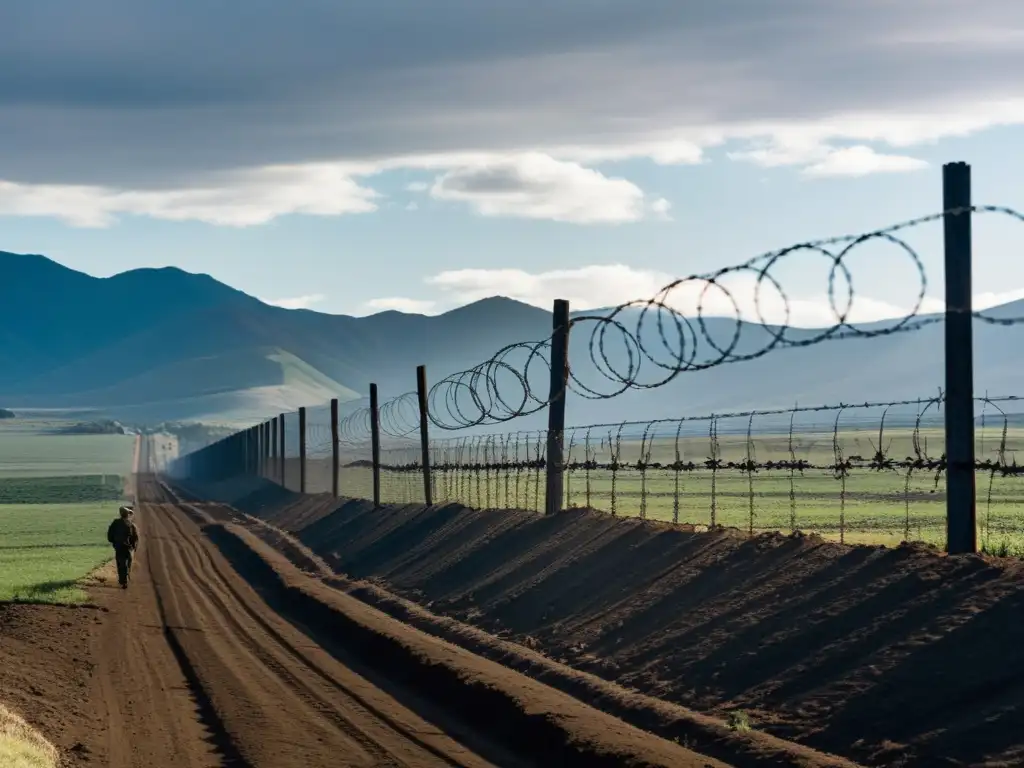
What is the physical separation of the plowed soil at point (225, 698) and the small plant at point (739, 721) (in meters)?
0.77

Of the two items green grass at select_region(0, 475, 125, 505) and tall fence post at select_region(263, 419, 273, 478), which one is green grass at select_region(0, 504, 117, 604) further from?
tall fence post at select_region(263, 419, 273, 478)

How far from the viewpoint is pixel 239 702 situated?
20.3m

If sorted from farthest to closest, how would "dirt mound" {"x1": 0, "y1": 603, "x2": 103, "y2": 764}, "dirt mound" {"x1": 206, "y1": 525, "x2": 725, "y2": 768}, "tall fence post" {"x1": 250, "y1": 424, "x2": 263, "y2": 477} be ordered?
"tall fence post" {"x1": 250, "y1": 424, "x2": 263, "y2": 477} < "dirt mound" {"x1": 0, "y1": 603, "x2": 103, "y2": 764} < "dirt mound" {"x1": 206, "y1": 525, "x2": 725, "y2": 768}

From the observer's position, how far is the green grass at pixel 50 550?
3428 cm

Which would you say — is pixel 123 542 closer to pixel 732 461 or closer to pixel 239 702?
pixel 239 702

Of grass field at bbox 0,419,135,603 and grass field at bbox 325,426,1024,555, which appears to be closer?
grass field at bbox 325,426,1024,555

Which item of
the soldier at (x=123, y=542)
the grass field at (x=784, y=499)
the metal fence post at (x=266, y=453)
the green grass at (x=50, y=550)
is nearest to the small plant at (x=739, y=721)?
the grass field at (x=784, y=499)

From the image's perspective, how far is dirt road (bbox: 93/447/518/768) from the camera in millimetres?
17125

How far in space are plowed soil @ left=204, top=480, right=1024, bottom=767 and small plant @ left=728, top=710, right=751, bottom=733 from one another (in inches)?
5.0

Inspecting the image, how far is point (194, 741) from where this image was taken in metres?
17.9

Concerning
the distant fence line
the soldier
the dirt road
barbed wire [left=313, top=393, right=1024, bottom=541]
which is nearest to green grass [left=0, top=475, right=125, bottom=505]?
the distant fence line

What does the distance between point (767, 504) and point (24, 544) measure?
30.6 meters

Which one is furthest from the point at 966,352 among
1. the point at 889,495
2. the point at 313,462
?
the point at 313,462

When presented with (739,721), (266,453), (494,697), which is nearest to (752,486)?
(494,697)
